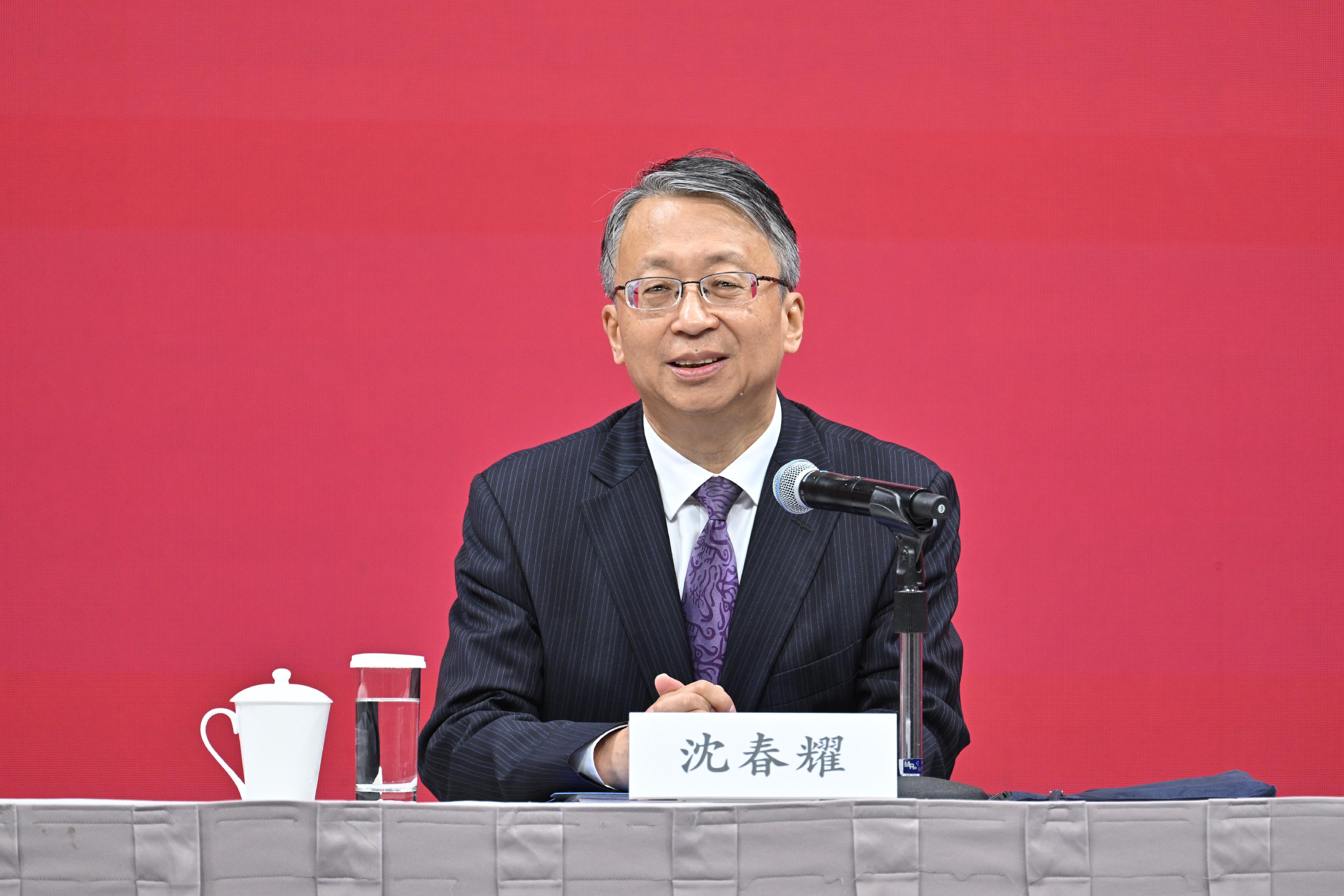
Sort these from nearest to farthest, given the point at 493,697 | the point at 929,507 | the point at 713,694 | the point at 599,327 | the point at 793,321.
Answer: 1. the point at 929,507
2. the point at 713,694
3. the point at 493,697
4. the point at 793,321
5. the point at 599,327

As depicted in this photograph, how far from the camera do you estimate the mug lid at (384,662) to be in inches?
45.9

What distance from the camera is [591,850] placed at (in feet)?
2.98

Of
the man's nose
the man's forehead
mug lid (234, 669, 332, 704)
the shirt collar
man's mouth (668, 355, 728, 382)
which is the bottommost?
mug lid (234, 669, 332, 704)

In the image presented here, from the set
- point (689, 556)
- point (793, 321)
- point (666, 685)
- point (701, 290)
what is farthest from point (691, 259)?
point (666, 685)

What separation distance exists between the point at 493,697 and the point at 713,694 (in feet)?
1.44

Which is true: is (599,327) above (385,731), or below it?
above

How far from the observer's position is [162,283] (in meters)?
2.22

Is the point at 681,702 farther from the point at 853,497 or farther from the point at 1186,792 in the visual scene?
the point at 1186,792

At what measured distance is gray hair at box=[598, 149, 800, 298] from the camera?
5.23ft

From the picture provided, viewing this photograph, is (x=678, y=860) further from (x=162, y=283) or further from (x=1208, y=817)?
(x=162, y=283)

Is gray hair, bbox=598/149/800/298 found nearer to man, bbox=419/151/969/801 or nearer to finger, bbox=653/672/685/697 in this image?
man, bbox=419/151/969/801

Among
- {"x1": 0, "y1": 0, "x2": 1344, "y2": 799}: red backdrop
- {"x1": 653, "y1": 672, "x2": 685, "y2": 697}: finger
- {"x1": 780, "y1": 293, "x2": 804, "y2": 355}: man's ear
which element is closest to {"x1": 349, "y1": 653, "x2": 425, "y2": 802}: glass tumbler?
{"x1": 653, "y1": 672, "x2": 685, "y2": 697}: finger

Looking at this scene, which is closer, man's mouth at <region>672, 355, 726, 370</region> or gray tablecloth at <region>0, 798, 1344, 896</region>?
gray tablecloth at <region>0, 798, 1344, 896</region>

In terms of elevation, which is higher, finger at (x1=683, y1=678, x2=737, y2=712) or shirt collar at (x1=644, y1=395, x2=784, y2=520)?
shirt collar at (x1=644, y1=395, x2=784, y2=520)
